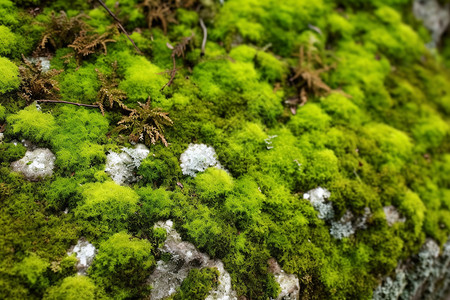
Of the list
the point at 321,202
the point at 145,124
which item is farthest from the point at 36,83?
the point at 321,202

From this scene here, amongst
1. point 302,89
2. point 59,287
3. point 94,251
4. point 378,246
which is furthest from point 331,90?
point 59,287

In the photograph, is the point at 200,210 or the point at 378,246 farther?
the point at 378,246

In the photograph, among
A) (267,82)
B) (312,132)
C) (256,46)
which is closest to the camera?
(312,132)

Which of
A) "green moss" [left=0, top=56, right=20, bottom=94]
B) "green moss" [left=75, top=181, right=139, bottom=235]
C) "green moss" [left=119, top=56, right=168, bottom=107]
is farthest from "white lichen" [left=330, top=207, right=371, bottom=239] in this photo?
"green moss" [left=0, top=56, right=20, bottom=94]

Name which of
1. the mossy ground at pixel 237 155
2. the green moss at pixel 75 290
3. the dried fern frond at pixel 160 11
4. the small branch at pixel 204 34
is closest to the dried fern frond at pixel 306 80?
the mossy ground at pixel 237 155

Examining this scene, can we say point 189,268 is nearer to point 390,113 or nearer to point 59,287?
point 59,287

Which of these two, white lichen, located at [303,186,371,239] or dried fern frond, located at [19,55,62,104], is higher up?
dried fern frond, located at [19,55,62,104]

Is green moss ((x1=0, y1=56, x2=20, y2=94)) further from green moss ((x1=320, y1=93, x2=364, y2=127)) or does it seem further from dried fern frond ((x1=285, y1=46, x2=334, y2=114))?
green moss ((x1=320, y1=93, x2=364, y2=127))
